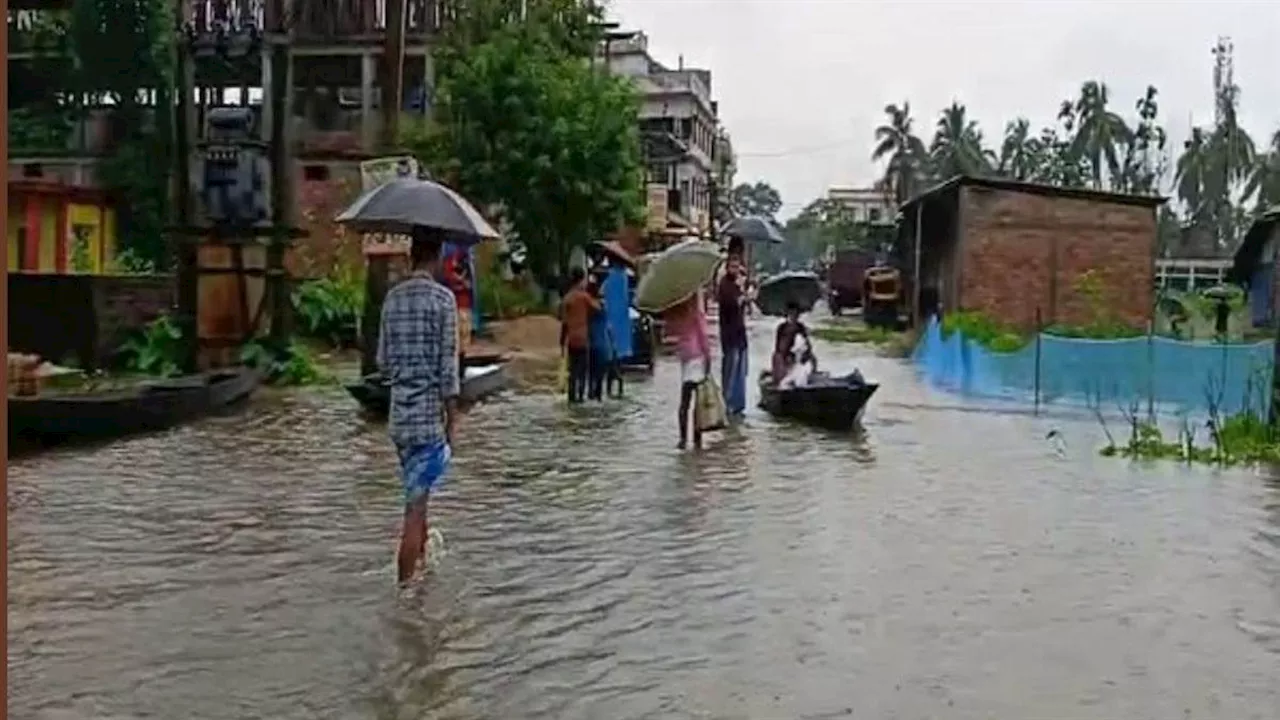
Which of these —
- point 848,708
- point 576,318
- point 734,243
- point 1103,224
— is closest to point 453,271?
point 576,318

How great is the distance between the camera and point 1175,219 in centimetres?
8881

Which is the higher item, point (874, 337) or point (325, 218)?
point (325, 218)

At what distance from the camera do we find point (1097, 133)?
87625 millimetres

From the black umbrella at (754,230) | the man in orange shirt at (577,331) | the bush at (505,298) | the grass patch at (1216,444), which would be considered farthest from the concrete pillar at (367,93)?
the grass patch at (1216,444)

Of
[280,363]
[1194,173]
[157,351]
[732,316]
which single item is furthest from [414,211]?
[1194,173]

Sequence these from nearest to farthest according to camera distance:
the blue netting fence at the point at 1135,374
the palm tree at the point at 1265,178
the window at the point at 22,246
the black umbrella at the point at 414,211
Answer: the black umbrella at the point at 414,211 → the blue netting fence at the point at 1135,374 → the window at the point at 22,246 → the palm tree at the point at 1265,178

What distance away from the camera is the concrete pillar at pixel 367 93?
154 feet

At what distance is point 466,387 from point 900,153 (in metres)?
81.0

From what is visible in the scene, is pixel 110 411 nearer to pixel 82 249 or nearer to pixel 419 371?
pixel 419 371

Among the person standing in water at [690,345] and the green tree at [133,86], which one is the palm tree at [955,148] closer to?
the green tree at [133,86]

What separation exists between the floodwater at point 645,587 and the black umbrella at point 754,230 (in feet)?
19.7

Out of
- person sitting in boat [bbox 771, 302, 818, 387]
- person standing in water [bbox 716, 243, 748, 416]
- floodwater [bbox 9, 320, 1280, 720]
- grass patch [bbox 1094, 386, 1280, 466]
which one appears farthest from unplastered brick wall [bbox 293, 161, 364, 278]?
floodwater [bbox 9, 320, 1280, 720]

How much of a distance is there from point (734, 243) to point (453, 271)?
10.1 feet

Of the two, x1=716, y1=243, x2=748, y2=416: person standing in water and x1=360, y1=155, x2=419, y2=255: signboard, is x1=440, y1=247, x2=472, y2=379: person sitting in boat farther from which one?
x1=716, y1=243, x2=748, y2=416: person standing in water
